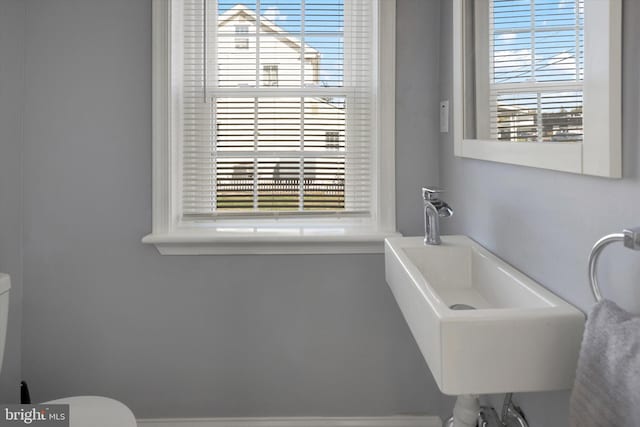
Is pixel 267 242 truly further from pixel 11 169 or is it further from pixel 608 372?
pixel 608 372

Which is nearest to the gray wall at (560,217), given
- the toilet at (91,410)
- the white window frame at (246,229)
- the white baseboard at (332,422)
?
the white window frame at (246,229)

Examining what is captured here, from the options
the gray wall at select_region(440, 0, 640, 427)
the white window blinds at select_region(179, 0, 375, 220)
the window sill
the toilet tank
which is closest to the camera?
the gray wall at select_region(440, 0, 640, 427)

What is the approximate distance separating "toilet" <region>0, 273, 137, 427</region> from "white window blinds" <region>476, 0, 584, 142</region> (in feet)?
4.52

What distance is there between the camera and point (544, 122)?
1197mm

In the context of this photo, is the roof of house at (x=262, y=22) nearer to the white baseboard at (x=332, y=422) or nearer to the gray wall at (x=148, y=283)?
the gray wall at (x=148, y=283)

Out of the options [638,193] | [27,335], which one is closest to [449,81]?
[638,193]

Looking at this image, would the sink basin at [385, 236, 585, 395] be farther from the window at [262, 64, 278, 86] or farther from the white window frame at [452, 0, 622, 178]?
the window at [262, 64, 278, 86]

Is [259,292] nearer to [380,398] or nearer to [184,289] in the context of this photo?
[184,289]

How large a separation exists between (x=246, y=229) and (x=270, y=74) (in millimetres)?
656

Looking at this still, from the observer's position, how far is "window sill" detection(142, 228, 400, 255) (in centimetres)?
202

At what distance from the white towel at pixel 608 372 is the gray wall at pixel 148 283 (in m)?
1.25

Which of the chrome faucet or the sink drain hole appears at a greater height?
the chrome faucet

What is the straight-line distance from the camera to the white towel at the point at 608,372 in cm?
74

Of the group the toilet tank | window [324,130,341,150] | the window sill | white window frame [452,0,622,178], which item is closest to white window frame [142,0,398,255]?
the window sill
